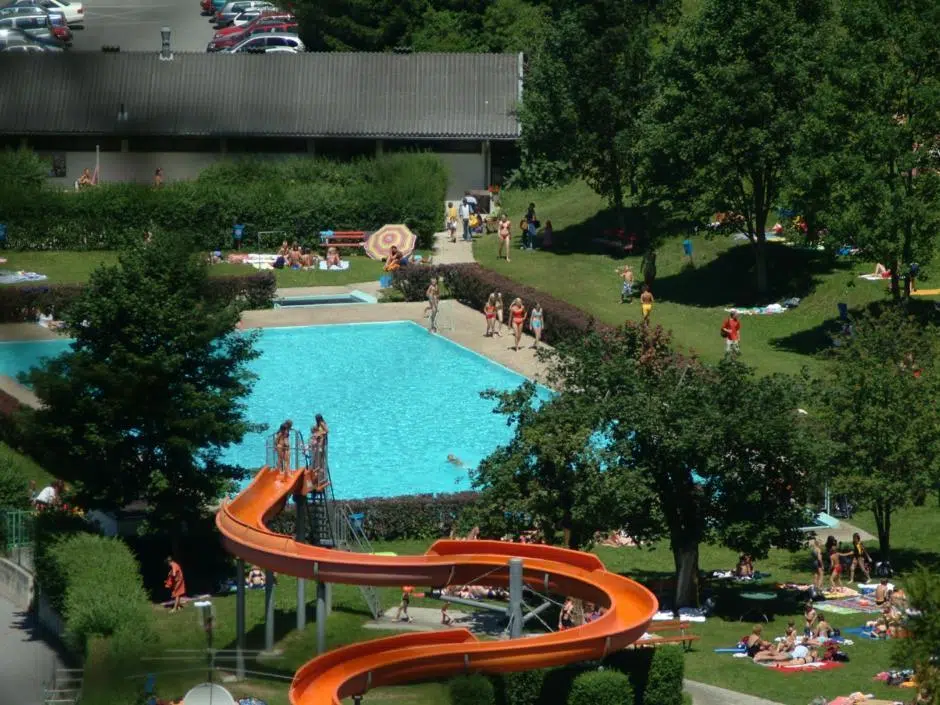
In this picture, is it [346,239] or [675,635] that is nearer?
[675,635]

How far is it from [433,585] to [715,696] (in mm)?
3935

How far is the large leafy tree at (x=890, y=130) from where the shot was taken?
1624 inches

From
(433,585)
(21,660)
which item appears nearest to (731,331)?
(433,585)

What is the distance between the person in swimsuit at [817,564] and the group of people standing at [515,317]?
50.3 ft

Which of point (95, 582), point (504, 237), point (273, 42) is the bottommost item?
point (95, 582)

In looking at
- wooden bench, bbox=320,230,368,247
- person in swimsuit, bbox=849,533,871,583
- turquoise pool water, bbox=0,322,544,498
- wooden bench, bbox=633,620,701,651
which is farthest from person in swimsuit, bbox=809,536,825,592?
wooden bench, bbox=320,230,368,247

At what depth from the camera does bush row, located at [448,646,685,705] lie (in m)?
20.4

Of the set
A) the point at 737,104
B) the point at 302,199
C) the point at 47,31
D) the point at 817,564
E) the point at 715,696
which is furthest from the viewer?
the point at 302,199

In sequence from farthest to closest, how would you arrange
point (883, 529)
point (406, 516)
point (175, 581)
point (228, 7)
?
1. point (228, 7)
2. point (406, 516)
3. point (883, 529)
4. point (175, 581)

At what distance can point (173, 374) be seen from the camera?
1117 inches

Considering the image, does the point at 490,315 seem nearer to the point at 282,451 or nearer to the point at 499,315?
the point at 499,315

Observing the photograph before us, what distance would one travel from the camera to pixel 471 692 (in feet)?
57.7

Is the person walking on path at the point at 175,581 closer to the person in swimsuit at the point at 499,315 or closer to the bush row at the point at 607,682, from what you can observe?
the bush row at the point at 607,682

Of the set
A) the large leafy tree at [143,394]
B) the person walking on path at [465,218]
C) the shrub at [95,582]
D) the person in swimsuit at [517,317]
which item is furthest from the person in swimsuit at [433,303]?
the shrub at [95,582]
